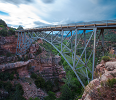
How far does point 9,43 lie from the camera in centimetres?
1731

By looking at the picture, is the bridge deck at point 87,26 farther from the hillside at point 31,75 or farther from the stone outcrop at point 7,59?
the stone outcrop at point 7,59

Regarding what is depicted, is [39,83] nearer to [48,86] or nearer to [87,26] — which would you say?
[48,86]

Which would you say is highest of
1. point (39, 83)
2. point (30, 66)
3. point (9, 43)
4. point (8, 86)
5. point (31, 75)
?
point (9, 43)

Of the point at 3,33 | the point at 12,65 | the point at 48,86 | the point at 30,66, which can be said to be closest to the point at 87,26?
the point at 48,86

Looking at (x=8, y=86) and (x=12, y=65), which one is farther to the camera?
(x=12, y=65)

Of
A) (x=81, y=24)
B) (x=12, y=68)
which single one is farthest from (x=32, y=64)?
(x=81, y=24)

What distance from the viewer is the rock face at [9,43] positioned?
16.5 meters

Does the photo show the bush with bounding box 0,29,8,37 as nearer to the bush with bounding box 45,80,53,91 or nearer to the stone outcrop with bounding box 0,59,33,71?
the stone outcrop with bounding box 0,59,33,71

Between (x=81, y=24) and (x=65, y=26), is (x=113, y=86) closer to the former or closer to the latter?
(x=81, y=24)

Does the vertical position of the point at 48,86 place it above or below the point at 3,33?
below

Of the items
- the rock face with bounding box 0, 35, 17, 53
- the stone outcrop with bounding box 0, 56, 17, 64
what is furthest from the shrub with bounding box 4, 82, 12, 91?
the rock face with bounding box 0, 35, 17, 53

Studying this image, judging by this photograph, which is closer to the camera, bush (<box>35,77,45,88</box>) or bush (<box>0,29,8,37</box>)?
bush (<box>35,77,45,88</box>)

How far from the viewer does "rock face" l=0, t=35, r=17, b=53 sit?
54.0 ft

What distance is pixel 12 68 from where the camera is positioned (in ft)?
51.0
